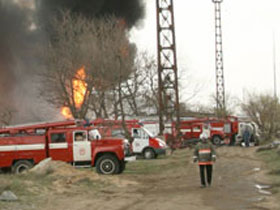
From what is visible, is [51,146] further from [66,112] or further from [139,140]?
[66,112]

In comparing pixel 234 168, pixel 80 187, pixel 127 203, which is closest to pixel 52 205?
pixel 127 203

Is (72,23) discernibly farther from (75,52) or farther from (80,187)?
(80,187)

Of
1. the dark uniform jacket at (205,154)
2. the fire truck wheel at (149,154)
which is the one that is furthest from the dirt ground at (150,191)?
the fire truck wheel at (149,154)

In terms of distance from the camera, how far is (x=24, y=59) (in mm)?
41688

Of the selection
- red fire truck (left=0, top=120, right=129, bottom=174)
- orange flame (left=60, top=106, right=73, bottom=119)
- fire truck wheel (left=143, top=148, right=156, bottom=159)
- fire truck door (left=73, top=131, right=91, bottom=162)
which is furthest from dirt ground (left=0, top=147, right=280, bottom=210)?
orange flame (left=60, top=106, right=73, bottom=119)

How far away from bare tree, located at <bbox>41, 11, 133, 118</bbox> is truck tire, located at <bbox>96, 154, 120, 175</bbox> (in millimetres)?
13292

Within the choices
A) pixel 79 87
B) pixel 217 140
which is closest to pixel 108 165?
pixel 79 87

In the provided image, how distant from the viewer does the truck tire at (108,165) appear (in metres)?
19.0

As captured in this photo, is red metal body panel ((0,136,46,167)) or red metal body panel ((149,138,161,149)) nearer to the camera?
red metal body panel ((0,136,46,167))

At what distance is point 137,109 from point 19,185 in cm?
3127

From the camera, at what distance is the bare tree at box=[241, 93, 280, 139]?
40000mm

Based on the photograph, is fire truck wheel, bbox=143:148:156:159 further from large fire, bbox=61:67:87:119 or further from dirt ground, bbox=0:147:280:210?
large fire, bbox=61:67:87:119

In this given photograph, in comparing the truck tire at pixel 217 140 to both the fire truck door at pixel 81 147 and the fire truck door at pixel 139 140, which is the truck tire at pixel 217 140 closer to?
the fire truck door at pixel 139 140

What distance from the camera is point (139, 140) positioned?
28031 millimetres
